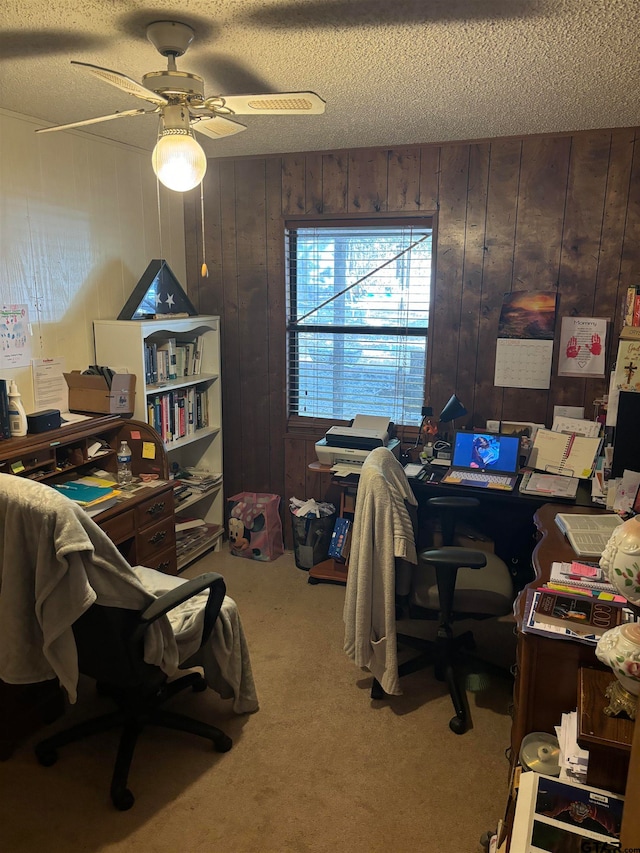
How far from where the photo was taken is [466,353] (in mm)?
3520

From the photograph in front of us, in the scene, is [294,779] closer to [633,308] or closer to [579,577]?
[579,577]

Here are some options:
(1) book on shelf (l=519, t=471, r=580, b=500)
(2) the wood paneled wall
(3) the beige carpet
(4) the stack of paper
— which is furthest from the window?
(4) the stack of paper

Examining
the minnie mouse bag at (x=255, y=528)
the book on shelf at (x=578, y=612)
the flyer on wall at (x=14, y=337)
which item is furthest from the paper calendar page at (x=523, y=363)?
the flyer on wall at (x=14, y=337)

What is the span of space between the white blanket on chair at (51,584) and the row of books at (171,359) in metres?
1.61

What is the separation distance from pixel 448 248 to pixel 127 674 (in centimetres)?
263

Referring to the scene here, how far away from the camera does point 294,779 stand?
2.21 metres

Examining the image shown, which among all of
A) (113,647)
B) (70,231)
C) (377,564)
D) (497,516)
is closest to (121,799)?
(113,647)

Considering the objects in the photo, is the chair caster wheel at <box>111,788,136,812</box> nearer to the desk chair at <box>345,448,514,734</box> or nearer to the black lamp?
the desk chair at <box>345,448,514,734</box>

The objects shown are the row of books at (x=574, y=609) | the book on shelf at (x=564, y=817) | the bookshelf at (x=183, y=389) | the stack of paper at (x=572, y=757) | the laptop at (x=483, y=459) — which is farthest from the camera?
the bookshelf at (x=183, y=389)

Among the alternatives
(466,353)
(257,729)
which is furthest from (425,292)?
(257,729)

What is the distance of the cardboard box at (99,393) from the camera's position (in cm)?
317

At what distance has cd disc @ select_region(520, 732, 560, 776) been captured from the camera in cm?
164

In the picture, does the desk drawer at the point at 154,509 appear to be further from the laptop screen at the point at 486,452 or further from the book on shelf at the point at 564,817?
the book on shelf at the point at 564,817

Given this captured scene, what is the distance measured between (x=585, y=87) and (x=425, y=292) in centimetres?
136
